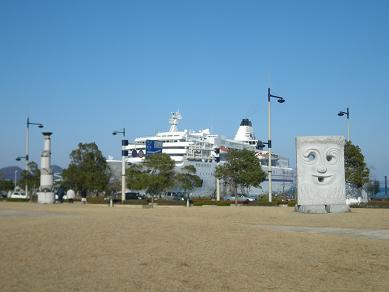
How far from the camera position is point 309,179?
27562 mm

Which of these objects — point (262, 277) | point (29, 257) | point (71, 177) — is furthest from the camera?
point (71, 177)

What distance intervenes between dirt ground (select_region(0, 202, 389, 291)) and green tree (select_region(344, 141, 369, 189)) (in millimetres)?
29607

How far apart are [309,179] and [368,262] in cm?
1793

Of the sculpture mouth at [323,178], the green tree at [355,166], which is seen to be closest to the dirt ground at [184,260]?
the sculpture mouth at [323,178]

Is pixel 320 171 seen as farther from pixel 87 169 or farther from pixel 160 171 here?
pixel 160 171

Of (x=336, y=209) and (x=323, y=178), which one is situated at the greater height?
(x=323, y=178)

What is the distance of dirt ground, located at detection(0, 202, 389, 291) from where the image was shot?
7.62 meters

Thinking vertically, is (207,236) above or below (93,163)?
below

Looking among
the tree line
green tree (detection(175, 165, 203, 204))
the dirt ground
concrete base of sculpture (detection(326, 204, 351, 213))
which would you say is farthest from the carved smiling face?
green tree (detection(175, 165, 203, 204))

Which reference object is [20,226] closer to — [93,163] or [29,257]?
[29,257]

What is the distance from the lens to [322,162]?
27.8 metres

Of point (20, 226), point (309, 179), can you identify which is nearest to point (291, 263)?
point (20, 226)

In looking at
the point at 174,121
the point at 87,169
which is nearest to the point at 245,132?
the point at 174,121

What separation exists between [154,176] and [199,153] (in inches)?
1199
